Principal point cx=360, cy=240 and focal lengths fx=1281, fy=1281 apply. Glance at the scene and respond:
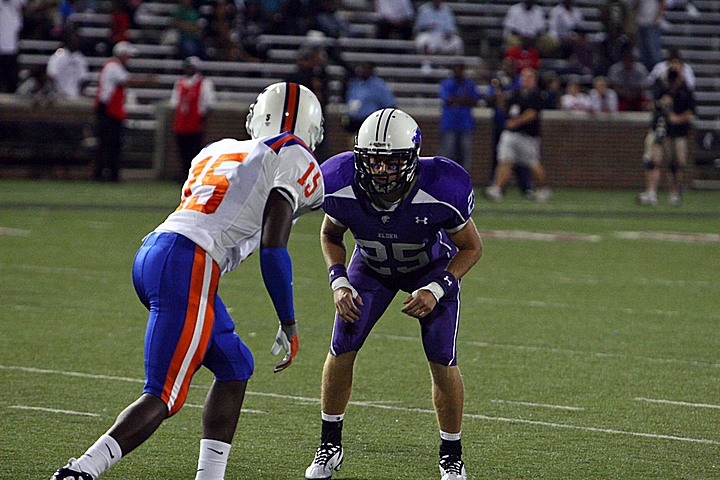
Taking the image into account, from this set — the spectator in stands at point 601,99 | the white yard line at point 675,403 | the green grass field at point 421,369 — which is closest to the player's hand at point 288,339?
the green grass field at point 421,369

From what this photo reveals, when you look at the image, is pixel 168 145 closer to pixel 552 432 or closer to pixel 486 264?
pixel 486 264

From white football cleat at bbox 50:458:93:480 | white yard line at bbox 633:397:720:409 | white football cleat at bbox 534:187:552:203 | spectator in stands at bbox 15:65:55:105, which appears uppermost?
spectator in stands at bbox 15:65:55:105

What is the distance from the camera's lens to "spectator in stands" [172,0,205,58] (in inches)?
858

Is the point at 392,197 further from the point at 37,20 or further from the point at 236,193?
the point at 37,20

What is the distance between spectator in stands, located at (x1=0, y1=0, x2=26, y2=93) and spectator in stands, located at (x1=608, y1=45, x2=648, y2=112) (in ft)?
35.4

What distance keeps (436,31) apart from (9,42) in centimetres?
797

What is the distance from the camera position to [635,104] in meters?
24.0

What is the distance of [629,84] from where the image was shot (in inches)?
941

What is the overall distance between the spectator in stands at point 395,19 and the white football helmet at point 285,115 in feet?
64.6

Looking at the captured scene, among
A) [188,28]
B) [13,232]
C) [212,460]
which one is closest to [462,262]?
[212,460]

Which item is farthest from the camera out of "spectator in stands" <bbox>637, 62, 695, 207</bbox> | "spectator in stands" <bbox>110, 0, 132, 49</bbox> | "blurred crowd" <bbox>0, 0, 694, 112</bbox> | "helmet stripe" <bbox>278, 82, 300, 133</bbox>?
"spectator in stands" <bbox>110, 0, 132, 49</bbox>

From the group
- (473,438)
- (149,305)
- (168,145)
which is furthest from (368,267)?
(168,145)

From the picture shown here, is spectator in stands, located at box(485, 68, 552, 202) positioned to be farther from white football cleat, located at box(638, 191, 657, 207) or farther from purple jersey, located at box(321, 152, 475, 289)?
purple jersey, located at box(321, 152, 475, 289)

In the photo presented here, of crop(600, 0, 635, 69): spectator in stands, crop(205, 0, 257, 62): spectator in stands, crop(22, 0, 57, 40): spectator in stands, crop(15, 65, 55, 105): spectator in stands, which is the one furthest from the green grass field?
crop(600, 0, 635, 69): spectator in stands
